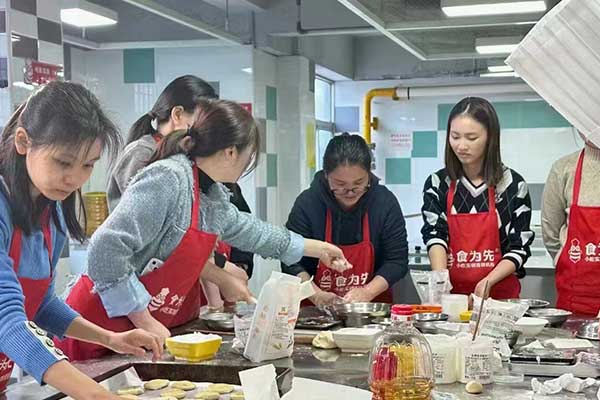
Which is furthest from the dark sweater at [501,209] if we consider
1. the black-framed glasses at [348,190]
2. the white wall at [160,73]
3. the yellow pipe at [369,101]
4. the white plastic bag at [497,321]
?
the yellow pipe at [369,101]

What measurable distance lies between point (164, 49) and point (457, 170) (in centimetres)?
257

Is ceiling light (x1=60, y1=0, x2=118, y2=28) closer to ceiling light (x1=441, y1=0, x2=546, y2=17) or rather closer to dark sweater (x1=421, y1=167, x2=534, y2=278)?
ceiling light (x1=441, y1=0, x2=546, y2=17)

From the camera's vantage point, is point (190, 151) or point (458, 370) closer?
point (458, 370)

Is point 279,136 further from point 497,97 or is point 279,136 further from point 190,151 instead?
point 190,151

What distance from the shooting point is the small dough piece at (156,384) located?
1.67 metres

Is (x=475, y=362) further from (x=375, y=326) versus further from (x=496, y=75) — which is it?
(x=496, y=75)

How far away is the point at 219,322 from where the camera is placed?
7.04 feet

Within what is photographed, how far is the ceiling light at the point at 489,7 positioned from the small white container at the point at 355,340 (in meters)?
1.12

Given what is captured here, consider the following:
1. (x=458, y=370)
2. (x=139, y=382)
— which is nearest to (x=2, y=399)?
(x=139, y=382)

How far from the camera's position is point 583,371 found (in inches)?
63.9

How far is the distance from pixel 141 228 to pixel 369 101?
14.2 ft

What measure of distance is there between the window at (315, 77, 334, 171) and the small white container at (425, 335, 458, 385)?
4462 millimetres

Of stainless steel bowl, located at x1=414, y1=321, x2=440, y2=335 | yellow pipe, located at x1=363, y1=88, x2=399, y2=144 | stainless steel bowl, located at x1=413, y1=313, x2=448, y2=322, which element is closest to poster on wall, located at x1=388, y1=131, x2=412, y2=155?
yellow pipe, located at x1=363, y1=88, x2=399, y2=144

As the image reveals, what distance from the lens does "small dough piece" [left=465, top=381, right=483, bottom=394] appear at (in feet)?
4.98
